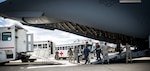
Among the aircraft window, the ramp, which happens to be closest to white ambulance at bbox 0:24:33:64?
the aircraft window

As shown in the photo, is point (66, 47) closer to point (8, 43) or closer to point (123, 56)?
point (8, 43)

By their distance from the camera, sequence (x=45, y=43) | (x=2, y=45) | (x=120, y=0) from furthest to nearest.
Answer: (x=45, y=43)
(x=2, y=45)
(x=120, y=0)

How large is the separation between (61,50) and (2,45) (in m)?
16.5

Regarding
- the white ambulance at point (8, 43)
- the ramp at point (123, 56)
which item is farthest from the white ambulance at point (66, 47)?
the ramp at point (123, 56)

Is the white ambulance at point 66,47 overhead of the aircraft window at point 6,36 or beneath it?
beneath

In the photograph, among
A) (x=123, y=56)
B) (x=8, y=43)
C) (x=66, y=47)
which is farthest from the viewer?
(x=66, y=47)

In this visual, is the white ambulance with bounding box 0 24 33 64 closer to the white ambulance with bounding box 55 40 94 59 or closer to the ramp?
the ramp

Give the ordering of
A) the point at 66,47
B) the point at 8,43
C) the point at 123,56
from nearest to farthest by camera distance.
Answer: the point at 123,56 < the point at 8,43 < the point at 66,47

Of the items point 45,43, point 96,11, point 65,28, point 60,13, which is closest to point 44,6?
point 60,13

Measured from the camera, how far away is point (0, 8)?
10312mm

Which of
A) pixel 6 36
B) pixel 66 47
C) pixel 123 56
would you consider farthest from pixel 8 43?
pixel 66 47

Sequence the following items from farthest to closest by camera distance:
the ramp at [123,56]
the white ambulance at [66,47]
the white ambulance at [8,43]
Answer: the white ambulance at [66,47], the white ambulance at [8,43], the ramp at [123,56]

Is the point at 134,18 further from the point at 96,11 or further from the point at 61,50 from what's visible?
the point at 61,50

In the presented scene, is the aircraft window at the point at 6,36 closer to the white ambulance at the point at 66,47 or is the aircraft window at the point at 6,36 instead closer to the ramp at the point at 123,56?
the ramp at the point at 123,56
